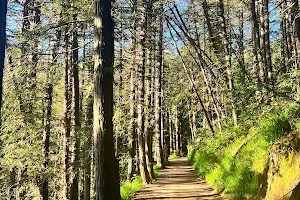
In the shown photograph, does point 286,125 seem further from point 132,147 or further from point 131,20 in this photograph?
point 132,147

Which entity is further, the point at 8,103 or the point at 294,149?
the point at 8,103

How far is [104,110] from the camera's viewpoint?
6.91 metres

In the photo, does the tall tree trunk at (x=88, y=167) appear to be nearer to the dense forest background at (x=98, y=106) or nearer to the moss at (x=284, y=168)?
the dense forest background at (x=98, y=106)

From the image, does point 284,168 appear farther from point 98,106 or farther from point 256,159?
point 98,106

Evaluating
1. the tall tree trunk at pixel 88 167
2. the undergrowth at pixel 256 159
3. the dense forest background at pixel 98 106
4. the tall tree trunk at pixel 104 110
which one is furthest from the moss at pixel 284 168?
the tall tree trunk at pixel 88 167

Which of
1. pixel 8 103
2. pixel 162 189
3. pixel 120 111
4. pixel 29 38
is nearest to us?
pixel 29 38

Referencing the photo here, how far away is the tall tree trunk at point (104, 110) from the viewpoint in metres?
6.68

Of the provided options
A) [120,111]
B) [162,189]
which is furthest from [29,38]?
[162,189]

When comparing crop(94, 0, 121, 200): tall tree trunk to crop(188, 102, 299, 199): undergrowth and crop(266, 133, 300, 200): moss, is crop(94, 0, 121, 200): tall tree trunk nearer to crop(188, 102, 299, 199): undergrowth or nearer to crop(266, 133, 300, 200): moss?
crop(266, 133, 300, 200): moss

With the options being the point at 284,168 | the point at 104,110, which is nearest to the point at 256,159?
the point at 284,168

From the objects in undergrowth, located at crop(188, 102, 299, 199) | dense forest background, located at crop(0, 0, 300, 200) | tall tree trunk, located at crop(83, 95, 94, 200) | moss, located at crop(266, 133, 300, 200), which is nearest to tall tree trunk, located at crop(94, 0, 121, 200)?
dense forest background, located at crop(0, 0, 300, 200)

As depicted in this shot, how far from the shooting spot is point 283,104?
30.6 ft

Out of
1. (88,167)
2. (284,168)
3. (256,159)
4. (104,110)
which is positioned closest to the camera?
(284,168)

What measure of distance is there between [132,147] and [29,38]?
370 inches
